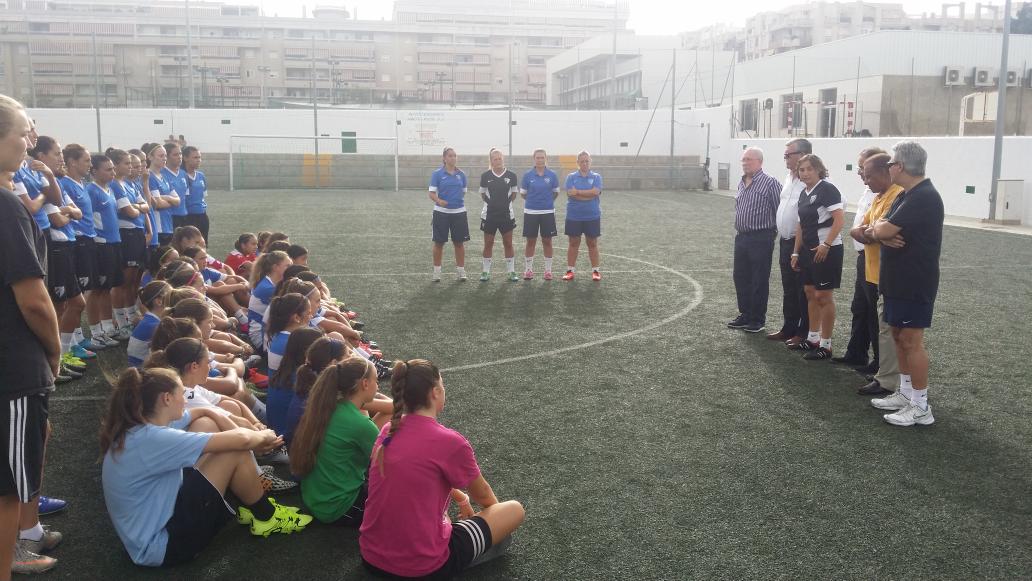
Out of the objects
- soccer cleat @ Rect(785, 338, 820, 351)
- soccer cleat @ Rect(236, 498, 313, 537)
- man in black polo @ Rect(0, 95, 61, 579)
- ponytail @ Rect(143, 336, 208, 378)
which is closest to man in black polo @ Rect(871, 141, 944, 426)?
soccer cleat @ Rect(785, 338, 820, 351)

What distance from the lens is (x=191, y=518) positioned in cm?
370

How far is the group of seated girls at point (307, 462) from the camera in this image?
136 inches

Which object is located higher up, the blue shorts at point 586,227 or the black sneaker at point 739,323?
the blue shorts at point 586,227

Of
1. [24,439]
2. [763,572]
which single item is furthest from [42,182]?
[763,572]

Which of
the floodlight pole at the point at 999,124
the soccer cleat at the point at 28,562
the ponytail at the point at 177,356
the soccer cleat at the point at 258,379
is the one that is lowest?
the soccer cleat at the point at 28,562

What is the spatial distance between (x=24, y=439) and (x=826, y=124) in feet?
98.7

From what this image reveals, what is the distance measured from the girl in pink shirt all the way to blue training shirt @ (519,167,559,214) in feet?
26.0

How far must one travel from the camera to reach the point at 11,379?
2.97 meters

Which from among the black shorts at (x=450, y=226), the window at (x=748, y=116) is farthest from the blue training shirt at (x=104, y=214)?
the window at (x=748, y=116)

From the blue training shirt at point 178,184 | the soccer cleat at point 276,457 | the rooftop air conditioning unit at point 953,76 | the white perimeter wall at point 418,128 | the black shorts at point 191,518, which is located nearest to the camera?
the black shorts at point 191,518

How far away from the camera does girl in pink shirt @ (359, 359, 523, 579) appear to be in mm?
3406

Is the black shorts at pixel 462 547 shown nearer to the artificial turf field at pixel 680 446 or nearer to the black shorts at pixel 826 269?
the artificial turf field at pixel 680 446

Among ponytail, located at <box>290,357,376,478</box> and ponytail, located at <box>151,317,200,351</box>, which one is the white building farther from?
ponytail, located at <box>290,357,376,478</box>

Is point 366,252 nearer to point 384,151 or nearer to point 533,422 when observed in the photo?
point 533,422
